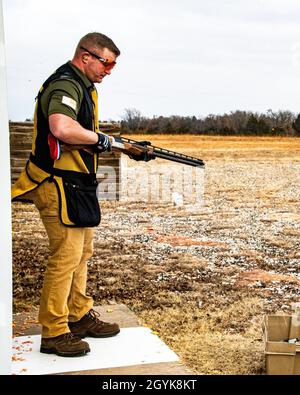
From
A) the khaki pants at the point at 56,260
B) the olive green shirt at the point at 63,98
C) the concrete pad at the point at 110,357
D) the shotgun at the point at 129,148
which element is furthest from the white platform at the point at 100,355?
the olive green shirt at the point at 63,98

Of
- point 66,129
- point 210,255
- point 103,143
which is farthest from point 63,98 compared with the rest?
point 210,255

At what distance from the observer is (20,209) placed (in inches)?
200

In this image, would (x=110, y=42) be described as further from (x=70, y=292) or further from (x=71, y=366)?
(x=71, y=366)

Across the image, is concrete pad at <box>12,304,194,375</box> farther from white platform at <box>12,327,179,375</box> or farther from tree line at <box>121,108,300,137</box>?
tree line at <box>121,108,300,137</box>

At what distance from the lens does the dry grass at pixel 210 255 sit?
3.23 m

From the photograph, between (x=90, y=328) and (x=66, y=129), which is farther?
(x=90, y=328)

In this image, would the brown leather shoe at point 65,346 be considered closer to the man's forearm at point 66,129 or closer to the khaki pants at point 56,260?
the khaki pants at point 56,260

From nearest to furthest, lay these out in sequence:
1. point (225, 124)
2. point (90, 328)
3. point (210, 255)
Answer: point (90, 328) < point (225, 124) < point (210, 255)

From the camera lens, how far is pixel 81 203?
2457 millimetres

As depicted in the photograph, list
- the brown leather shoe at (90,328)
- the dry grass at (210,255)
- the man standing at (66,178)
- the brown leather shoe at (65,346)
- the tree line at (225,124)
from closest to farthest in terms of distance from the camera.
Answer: the man standing at (66,178)
the brown leather shoe at (65,346)
the brown leather shoe at (90,328)
the dry grass at (210,255)
the tree line at (225,124)

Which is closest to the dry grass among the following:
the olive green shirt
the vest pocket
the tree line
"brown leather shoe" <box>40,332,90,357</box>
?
the tree line

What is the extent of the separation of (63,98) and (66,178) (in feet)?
0.98

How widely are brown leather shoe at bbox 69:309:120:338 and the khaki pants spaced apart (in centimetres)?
21

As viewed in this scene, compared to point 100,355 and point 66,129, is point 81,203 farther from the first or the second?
point 100,355
